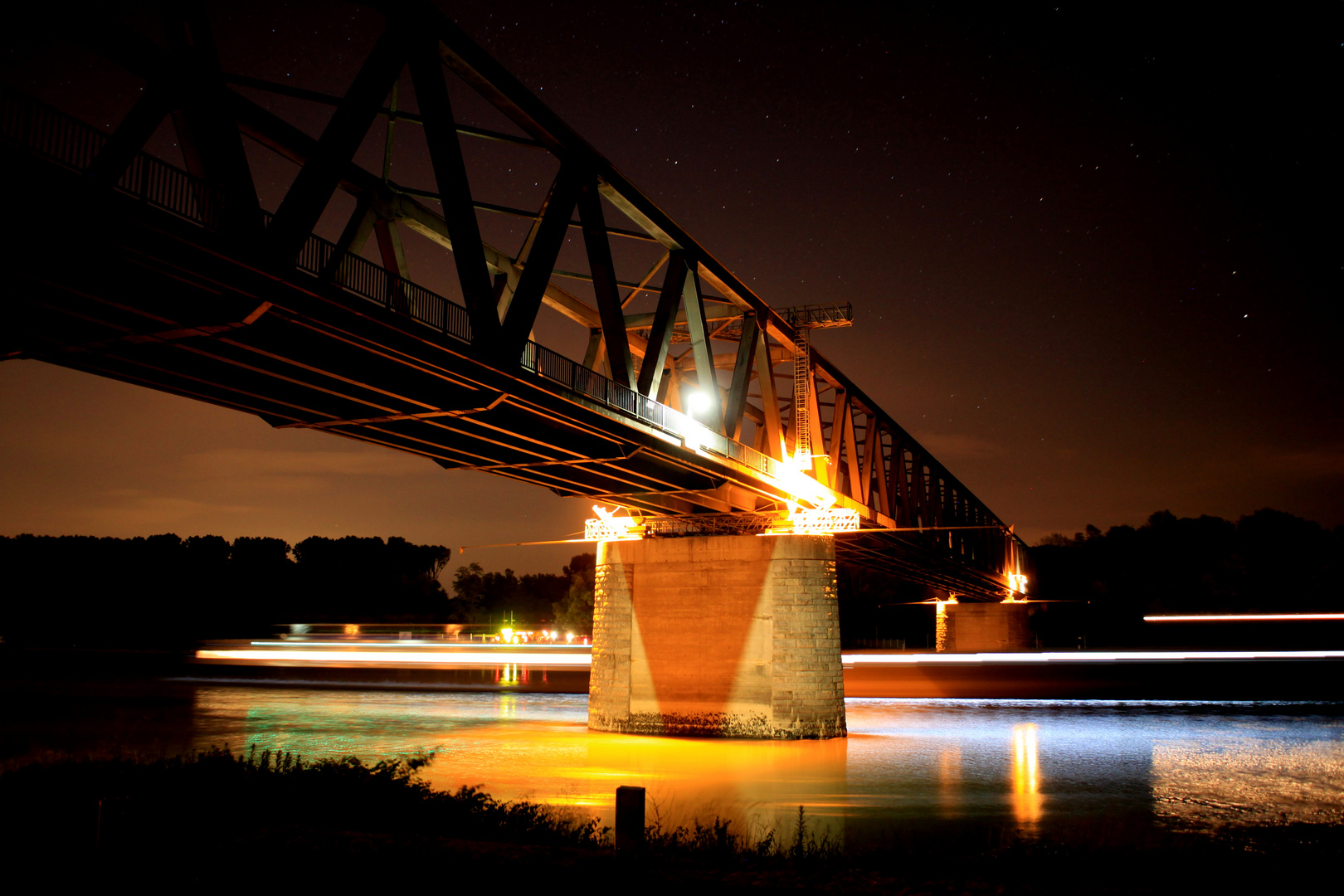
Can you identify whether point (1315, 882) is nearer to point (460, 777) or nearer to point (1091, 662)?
point (460, 777)

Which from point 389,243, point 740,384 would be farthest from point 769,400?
point 389,243

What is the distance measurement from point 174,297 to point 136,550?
582ft

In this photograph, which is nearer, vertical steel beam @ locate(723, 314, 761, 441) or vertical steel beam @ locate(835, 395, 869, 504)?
vertical steel beam @ locate(723, 314, 761, 441)

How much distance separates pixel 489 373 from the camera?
18469 millimetres

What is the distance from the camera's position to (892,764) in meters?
32.5

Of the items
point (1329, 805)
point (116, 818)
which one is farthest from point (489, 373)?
point (1329, 805)

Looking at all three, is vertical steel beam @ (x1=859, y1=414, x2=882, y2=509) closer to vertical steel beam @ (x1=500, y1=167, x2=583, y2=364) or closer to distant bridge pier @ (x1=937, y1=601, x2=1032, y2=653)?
vertical steel beam @ (x1=500, y1=167, x2=583, y2=364)

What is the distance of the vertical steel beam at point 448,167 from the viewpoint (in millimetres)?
17031

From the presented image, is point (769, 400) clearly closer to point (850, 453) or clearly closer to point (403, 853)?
point (850, 453)

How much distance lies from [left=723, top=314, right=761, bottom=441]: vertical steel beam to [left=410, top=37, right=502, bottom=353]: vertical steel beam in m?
14.8

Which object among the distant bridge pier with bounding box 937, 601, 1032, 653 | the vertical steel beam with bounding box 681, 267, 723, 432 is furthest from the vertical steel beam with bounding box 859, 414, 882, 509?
the distant bridge pier with bounding box 937, 601, 1032, 653

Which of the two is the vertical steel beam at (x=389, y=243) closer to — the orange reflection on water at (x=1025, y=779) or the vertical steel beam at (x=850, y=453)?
the orange reflection on water at (x=1025, y=779)

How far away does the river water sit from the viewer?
76.3 feet

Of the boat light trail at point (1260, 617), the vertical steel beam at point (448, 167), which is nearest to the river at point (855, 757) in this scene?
the vertical steel beam at point (448, 167)
